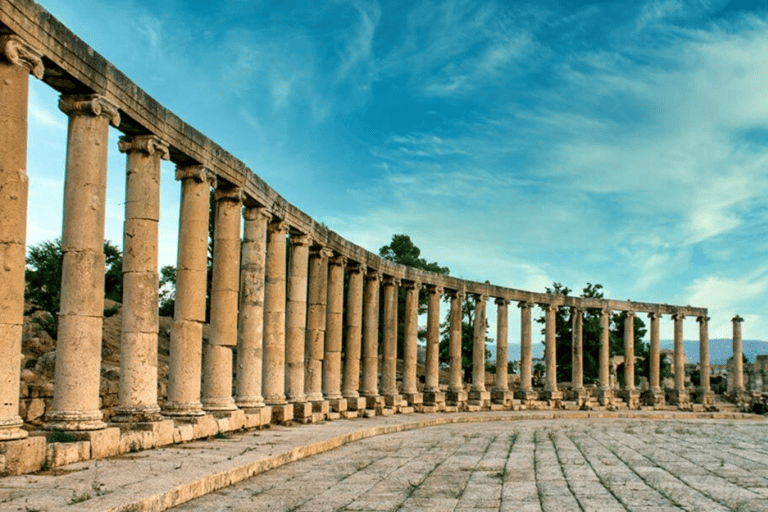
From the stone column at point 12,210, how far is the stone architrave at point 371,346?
26.1 metres

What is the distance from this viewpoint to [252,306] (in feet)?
89.0

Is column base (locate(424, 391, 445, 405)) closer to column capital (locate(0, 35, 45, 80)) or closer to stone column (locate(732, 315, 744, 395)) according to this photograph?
stone column (locate(732, 315, 744, 395))

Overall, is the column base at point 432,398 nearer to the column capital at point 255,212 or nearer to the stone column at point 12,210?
the column capital at point 255,212

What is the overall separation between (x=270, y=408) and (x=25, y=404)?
7.29 metres

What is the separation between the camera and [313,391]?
33562mm

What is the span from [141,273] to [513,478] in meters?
9.52

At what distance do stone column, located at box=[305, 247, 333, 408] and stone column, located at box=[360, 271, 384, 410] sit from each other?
5901 millimetres

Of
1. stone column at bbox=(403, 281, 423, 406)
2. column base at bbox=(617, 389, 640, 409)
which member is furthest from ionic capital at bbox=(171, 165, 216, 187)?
column base at bbox=(617, 389, 640, 409)

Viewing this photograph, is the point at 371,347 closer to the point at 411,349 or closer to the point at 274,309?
the point at 411,349

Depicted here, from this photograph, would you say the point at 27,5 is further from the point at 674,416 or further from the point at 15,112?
the point at 674,416

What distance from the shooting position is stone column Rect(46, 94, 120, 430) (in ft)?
55.5

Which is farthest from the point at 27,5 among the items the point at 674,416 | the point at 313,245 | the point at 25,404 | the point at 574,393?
the point at 574,393

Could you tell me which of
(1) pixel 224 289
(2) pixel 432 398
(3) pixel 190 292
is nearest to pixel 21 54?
(3) pixel 190 292

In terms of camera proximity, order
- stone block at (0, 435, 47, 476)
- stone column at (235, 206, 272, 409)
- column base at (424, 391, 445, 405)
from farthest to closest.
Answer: column base at (424, 391, 445, 405) < stone column at (235, 206, 272, 409) < stone block at (0, 435, 47, 476)
